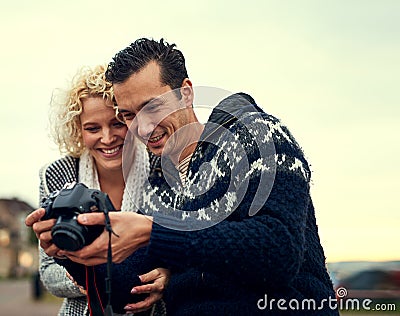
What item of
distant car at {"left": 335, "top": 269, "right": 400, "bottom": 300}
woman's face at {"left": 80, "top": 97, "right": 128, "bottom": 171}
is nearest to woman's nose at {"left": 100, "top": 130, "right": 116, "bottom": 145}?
woman's face at {"left": 80, "top": 97, "right": 128, "bottom": 171}

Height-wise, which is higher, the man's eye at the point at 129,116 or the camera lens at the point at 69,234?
the man's eye at the point at 129,116

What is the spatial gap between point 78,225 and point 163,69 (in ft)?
1.99

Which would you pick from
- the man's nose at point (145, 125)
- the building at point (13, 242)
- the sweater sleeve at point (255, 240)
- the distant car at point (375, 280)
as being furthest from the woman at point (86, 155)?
the building at point (13, 242)

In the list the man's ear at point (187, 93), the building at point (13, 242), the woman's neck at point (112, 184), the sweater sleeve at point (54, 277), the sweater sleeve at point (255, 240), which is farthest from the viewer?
the building at point (13, 242)

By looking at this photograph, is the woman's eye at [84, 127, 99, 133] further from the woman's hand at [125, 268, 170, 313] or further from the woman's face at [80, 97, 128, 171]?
the woman's hand at [125, 268, 170, 313]

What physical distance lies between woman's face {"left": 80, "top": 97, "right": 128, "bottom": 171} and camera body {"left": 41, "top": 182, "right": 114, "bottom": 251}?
725 mm

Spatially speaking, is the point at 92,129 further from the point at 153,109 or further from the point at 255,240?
the point at 255,240

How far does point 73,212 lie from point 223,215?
1.21 feet

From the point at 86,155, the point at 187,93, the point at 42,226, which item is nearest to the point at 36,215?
the point at 42,226

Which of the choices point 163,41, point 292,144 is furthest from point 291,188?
point 163,41

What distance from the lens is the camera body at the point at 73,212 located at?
1.65 metres

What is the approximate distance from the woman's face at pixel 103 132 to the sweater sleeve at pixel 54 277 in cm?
22

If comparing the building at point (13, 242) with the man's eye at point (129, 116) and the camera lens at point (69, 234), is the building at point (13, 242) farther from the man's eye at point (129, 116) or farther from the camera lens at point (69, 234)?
the camera lens at point (69, 234)

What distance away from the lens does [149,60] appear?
→ 2.04 metres
